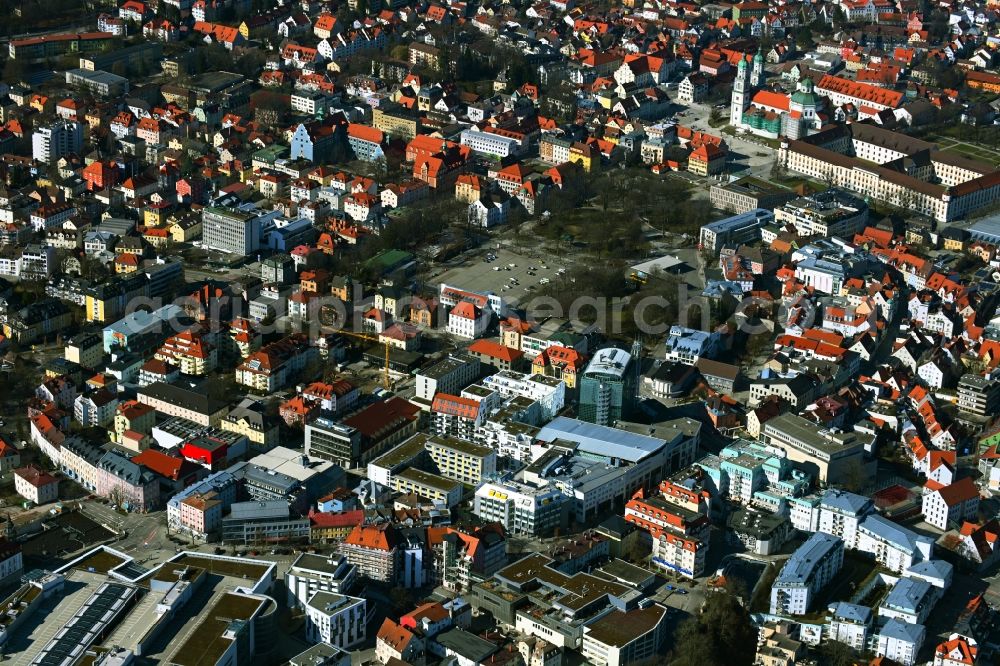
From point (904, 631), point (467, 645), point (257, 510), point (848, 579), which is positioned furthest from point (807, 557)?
point (257, 510)

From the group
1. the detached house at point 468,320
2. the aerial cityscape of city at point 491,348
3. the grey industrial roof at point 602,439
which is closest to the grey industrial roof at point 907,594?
the aerial cityscape of city at point 491,348

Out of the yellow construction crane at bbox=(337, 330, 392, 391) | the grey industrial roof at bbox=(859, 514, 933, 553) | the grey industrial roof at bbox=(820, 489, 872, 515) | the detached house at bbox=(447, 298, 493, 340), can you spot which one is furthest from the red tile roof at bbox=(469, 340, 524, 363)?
the grey industrial roof at bbox=(859, 514, 933, 553)

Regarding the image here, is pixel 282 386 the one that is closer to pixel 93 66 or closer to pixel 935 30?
pixel 93 66

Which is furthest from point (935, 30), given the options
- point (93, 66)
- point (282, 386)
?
point (282, 386)

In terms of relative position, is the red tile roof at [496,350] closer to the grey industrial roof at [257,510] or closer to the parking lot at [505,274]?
the parking lot at [505,274]

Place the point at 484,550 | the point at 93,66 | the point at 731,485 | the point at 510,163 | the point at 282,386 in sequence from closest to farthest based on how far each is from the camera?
the point at 484,550 → the point at 731,485 → the point at 282,386 → the point at 510,163 → the point at 93,66

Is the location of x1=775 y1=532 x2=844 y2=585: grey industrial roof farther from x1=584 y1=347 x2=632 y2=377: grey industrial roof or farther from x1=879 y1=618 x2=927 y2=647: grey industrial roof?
x1=584 y1=347 x2=632 y2=377: grey industrial roof
